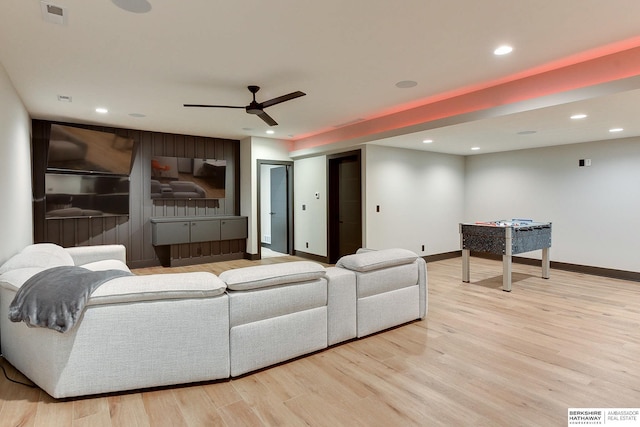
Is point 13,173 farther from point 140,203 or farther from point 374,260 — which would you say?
point 374,260

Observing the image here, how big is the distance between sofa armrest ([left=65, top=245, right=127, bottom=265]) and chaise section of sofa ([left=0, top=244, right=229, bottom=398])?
1.88 m

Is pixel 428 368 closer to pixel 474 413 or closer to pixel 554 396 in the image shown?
pixel 474 413

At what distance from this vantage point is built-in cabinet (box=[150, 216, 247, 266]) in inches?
247

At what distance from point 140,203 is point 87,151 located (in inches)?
49.0

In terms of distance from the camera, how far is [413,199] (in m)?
6.61

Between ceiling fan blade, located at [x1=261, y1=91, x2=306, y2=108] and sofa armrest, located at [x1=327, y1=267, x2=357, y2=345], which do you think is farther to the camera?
ceiling fan blade, located at [x1=261, y1=91, x2=306, y2=108]

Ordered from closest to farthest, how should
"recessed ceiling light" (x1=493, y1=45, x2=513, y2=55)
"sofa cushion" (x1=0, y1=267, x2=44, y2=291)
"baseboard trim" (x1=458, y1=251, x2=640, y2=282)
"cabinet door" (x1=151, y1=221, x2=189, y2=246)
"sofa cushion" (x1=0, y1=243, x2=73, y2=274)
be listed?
"sofa cushion" (x1=0, y1=267, x2=44, y2=291)
"sofa cushion" (x1=0, y1=243, x2=73, y2=274)
"recessed ceiling light" (x1=493, y1=45, x2=513, y2=55)
"baseboard trim" (x1=458, y1=251, x2=640, y2=282)
"cabinet door" (x1=151, y1=221, x2=189, y2=246)

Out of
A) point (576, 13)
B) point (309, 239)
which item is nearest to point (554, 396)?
point (576, 13)

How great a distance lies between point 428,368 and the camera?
2.57 meters

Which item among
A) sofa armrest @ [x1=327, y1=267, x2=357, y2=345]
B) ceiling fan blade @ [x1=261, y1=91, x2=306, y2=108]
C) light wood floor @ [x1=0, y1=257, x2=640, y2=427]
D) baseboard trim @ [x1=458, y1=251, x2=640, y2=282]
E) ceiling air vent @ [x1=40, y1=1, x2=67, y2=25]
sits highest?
ceiling air vent @ [x1=40, y1=1, x2=67, y2=25]

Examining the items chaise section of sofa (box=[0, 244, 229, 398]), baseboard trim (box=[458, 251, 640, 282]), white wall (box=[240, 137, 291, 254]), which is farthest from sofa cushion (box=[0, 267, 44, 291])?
baseboard trim (box=[458, 251, 640, 282])

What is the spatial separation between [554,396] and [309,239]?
5497mm

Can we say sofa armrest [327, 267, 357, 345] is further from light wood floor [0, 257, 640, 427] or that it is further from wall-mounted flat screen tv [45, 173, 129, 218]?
wall-mounted flat screen tv [45, 173, 129, 218]

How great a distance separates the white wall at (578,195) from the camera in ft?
17.4
